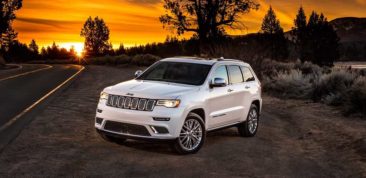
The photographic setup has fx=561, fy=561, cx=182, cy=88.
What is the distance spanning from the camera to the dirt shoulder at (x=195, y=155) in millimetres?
8239

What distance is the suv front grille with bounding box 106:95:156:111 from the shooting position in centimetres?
908

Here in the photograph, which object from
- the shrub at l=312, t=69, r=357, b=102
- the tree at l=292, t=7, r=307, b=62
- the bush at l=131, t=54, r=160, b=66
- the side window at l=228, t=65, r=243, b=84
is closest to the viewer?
the side window at l=228, t=65, r=243, b=84

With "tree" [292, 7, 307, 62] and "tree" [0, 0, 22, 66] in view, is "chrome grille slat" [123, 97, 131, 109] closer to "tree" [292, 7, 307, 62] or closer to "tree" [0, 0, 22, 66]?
"tree" [0, 0, 22, 66]

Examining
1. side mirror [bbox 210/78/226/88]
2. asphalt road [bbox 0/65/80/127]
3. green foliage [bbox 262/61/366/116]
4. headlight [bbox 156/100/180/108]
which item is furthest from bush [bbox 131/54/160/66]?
headlight [bbox 156/100/180/108]

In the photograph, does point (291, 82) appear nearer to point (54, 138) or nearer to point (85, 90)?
point (85, 90)

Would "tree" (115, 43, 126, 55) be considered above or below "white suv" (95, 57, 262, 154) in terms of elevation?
below

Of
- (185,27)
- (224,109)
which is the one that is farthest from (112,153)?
(185,27)

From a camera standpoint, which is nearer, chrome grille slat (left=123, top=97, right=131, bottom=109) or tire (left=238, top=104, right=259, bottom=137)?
chrome grille slat (left=123, top=97, right=131, bottom=109)

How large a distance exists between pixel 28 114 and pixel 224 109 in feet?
18.9

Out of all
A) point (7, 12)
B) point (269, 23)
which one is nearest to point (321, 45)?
point (269, 23)

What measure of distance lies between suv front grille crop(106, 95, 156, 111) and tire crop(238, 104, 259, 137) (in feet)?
10.0

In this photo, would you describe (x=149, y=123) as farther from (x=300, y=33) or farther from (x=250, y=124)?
(x=300, y=33)

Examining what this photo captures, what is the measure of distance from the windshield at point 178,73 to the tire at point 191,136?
0.80m

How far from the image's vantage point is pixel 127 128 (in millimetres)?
9156
